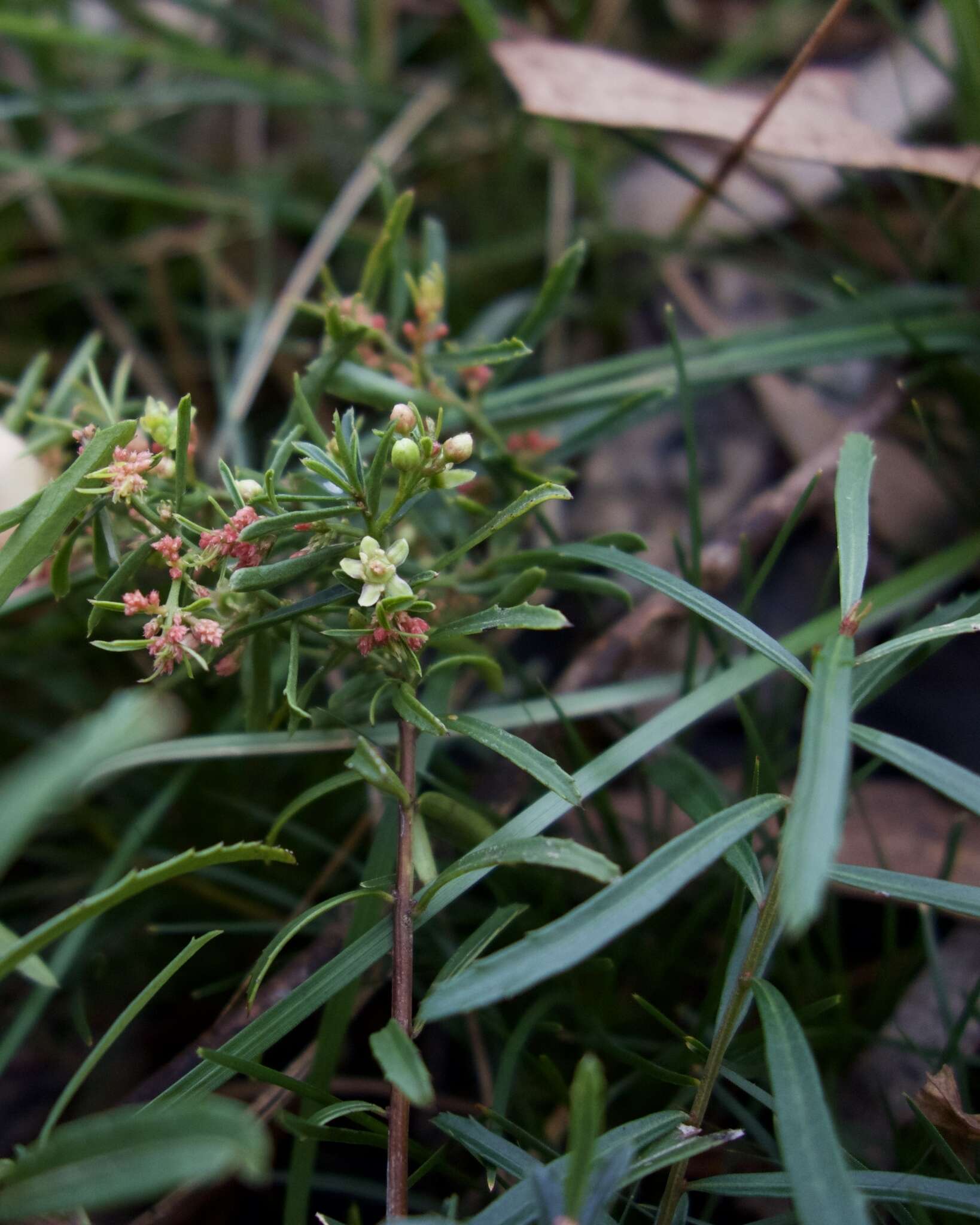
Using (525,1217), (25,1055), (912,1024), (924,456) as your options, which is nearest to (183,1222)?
(25,1055)

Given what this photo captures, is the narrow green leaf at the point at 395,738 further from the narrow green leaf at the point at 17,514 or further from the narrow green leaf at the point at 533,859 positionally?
the narrow green leaf at the point at 17,514

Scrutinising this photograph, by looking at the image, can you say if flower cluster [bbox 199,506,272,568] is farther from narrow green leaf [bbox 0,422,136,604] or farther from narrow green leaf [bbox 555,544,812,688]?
narrow green leaf [bbox 555,544,812,688]

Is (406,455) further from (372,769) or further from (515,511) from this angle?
(372,769)

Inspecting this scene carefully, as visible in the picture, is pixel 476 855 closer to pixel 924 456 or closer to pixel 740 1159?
pixel 740 1159

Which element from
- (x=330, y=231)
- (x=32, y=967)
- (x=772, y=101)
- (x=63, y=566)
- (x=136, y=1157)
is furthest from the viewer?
(x=330, y=231)

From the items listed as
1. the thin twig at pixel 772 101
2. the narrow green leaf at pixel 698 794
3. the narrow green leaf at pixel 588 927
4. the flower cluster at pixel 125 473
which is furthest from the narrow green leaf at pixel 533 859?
the thin twig at pixel 772 101

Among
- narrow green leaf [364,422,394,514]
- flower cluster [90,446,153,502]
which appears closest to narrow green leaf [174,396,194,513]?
flower cluster [90,446,153,502]

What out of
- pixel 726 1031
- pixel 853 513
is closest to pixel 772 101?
pixel 853 513
